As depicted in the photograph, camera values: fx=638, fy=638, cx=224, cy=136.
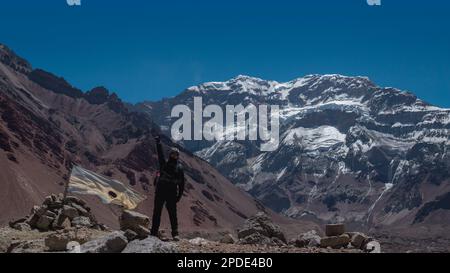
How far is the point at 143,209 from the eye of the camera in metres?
199

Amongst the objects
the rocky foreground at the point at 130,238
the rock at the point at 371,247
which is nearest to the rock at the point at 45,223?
the rocky foreground at the point at 130,238

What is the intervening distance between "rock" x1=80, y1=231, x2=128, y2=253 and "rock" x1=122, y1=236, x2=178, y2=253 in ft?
0.68

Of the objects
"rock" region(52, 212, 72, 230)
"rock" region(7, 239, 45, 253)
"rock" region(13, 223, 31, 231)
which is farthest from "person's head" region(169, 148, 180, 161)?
"rock" region(13, 223, 31, 231)

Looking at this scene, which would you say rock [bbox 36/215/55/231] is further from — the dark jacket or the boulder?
the dark jacket

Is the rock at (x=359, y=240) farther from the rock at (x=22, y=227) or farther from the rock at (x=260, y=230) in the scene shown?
the rock at (x=22, y=227)

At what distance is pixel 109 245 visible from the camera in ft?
52.7

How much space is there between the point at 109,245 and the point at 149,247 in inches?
44.3

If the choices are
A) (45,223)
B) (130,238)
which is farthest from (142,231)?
(45,223)

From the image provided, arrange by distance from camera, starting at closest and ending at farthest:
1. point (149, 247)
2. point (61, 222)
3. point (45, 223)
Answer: point (149, 247)
point (45, 223)
point (61, 222)

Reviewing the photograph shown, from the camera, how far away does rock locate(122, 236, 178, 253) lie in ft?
51.2

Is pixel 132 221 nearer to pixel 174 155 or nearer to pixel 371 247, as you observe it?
pixel 174 155

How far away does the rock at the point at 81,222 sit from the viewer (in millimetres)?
28998
